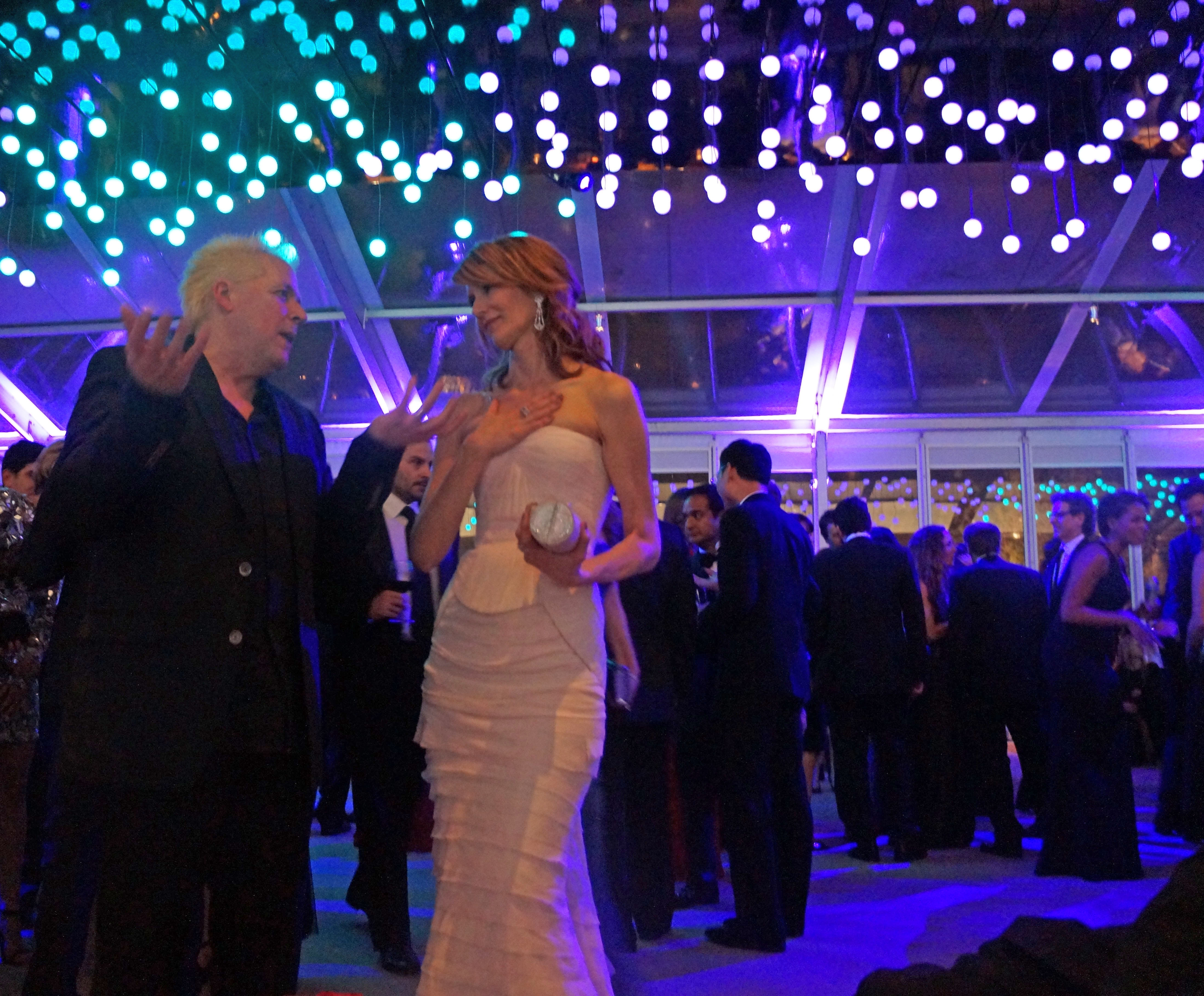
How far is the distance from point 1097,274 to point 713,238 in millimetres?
3117

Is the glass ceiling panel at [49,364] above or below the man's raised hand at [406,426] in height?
above

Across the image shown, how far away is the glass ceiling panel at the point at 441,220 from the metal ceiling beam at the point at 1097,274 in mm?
4110

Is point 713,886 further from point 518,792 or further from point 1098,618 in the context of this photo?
point 518,792

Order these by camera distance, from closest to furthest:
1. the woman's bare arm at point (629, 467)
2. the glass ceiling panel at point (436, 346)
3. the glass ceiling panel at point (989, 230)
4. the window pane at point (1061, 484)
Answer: the woman's bare arm at point (629, 467) < the glass ceiling panel at point (989, 230) < the glass ceiling panel at point (436, 346) < the window pane at point (1061, 484)

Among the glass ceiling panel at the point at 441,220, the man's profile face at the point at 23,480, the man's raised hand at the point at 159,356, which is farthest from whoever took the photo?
the glass ceiling panel at the point at 441,220

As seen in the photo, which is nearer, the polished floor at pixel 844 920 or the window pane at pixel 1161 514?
the polished floor at pixel 844 920

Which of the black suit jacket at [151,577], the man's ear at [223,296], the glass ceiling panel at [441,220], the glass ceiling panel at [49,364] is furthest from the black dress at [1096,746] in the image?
the glass ceiling panel at [49,364]

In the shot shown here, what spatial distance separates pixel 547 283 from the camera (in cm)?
253

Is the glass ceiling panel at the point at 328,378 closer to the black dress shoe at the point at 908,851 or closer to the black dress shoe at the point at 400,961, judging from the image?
the black dress shoe at the point at 908,851

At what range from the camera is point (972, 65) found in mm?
5617

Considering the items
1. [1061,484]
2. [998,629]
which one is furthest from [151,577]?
[1061,484]

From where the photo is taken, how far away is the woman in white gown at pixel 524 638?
214cm

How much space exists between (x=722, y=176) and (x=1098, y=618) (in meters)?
4.56

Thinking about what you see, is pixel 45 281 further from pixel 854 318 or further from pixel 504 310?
pixel 504 310
